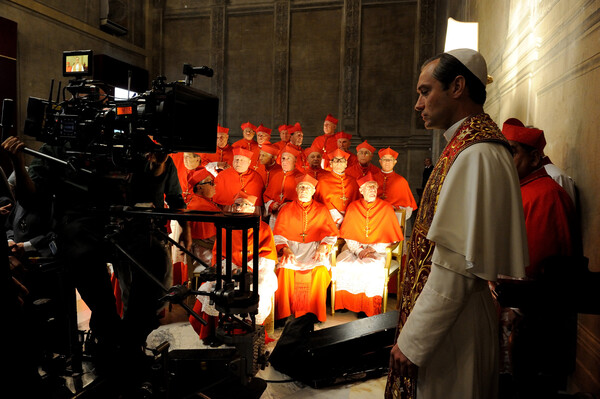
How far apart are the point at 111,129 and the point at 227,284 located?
3.42 ft

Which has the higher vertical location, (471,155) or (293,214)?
(471,155)

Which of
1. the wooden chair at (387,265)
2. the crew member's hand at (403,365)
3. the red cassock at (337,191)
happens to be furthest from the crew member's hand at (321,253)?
the crew member's hand at (403,365)

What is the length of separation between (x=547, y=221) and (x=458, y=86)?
3.28 feet

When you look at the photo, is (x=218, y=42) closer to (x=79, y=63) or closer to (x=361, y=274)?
(x=361, y=274)

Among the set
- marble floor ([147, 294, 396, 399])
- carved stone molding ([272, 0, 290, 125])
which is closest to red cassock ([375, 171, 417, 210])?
marble floor ([147, 294, 396, 399])

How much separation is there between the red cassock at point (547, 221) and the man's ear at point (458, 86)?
923 millimetres

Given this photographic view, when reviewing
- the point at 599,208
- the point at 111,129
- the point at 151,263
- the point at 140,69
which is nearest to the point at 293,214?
the point at 151,263

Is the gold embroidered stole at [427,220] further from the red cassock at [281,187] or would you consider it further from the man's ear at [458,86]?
the red cassock at [281,187]

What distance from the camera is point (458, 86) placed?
4.59 feet

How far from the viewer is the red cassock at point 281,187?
607cm

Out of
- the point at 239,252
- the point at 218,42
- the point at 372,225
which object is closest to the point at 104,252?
the point at 239,252

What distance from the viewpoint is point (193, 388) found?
2307 mm

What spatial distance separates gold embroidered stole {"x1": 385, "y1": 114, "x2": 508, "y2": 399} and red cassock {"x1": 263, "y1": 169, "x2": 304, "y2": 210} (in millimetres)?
4459

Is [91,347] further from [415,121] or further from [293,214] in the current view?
[415,121]
